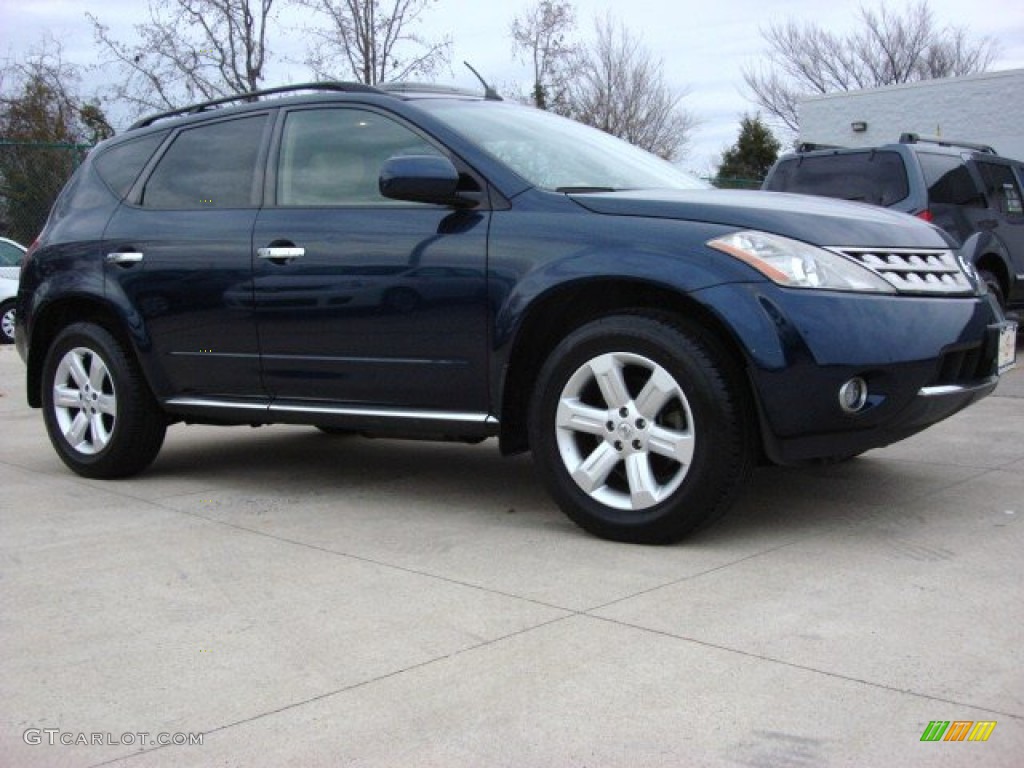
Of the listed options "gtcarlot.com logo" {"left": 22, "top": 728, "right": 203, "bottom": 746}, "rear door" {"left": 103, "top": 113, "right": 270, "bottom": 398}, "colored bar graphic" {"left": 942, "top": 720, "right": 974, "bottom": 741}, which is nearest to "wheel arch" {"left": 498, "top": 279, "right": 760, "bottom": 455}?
"rear door" {"left": 103, "top": 113, "right": 270, "bottom": 398}

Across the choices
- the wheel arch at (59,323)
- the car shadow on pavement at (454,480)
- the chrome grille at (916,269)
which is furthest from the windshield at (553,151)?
the wheel arch at (59,323)

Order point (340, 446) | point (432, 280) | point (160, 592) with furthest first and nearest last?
point (340, 446) < point (432, 280) < point (160, 592)

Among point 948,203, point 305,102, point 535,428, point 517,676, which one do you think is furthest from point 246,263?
point 948,203

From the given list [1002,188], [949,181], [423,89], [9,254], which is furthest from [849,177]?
[9,254]

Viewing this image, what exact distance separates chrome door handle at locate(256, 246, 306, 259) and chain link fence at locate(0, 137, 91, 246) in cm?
1226

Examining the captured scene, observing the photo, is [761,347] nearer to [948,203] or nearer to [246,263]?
[246,263]

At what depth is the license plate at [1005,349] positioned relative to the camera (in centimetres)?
444

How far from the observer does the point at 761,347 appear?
12.5 feet

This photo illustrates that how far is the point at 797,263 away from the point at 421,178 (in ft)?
4.64

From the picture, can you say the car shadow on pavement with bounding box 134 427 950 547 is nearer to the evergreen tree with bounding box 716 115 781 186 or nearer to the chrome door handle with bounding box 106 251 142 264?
the chrome door handle with bounding box 106 251 142 264

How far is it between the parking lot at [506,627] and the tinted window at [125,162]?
1536 millimetres

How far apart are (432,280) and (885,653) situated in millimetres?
2250

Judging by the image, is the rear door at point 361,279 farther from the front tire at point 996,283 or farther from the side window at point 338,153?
the front tire at point 996,283

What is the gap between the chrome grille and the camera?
157 inches
